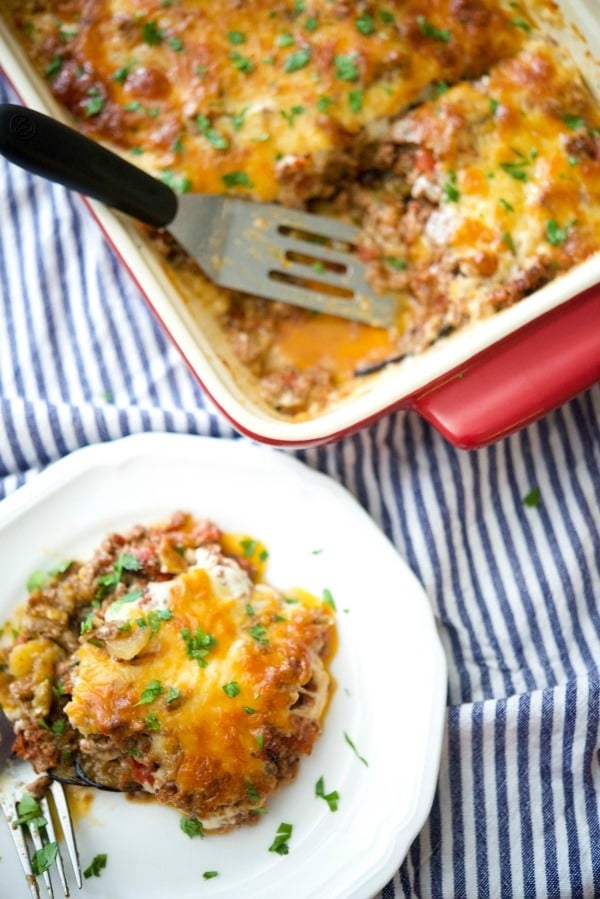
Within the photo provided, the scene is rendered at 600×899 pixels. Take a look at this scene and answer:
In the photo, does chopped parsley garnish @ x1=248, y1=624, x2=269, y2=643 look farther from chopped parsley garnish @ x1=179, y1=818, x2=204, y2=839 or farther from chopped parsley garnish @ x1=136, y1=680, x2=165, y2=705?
chopped parsley garnish @ x1=179, y1=818, x2=204, y2=839

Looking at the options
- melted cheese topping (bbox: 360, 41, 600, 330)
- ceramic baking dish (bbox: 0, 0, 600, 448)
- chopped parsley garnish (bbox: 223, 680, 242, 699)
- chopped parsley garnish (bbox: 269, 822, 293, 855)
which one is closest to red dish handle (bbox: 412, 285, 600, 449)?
ceramic baking dish (bbox: 0, 0, 600, 448)

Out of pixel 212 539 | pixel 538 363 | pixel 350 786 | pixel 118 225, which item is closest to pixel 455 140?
pixel 538 363

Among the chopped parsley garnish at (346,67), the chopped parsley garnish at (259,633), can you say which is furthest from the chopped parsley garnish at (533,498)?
the chopped parsley garnish at (346,67)

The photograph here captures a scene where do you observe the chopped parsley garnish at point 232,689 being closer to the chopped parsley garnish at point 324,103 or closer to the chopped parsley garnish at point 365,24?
the chopped parsley garnish at point 324,103

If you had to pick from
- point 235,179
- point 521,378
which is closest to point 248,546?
point 521,378

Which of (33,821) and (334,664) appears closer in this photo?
(33,821)

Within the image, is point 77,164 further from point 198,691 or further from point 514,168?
point 198,691
